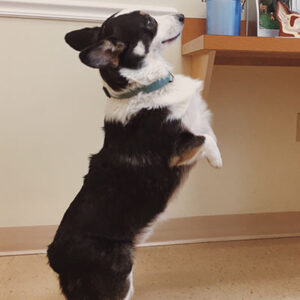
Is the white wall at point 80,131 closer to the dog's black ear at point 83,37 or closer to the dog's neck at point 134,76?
the dog's black ear at point 83,37

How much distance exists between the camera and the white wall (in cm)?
168

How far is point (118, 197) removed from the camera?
1221 mm

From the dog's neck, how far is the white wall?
1.76ft

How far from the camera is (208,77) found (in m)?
1.46

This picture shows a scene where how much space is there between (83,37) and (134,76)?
0.29 metres

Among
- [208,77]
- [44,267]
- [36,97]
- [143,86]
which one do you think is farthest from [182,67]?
[44,267]

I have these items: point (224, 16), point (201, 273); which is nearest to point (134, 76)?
point (224, 16)

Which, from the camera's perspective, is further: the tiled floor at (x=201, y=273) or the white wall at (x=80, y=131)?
the white wall at (x=80, y=131)

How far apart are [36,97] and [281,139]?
1.31m

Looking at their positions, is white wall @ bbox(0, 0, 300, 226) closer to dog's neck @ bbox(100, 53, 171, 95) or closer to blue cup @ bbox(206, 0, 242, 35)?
blue cup @ bbox(206, 0, 242, 35)

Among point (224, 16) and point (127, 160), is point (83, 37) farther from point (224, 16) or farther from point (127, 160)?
point (224, 16)

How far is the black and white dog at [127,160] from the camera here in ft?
3.86

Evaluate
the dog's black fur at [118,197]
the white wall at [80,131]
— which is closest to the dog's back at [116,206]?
the dog's black fur at [118,197]

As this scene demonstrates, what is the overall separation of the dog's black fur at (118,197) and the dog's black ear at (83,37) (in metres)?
0.08
